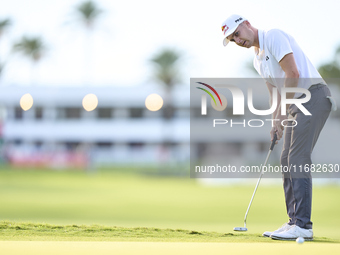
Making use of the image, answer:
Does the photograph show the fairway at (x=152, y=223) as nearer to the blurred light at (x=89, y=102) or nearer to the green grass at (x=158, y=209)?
the green grass at (x=158, y=209)

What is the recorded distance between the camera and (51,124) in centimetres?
5803

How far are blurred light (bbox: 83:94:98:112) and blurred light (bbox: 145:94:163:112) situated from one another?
5132mm

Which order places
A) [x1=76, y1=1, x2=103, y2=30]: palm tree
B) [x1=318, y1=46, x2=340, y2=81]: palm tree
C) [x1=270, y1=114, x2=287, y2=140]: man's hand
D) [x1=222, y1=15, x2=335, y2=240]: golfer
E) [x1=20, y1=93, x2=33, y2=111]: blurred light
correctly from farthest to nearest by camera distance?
[x1=76, y1=1, x2=103, y2=30]: palm tree < [x1=20, y1=93, x2=33, y2=111]: blurred light < [x1=318, y1=46, x2=340, y2=81]: palm tree < [x1=270, y1=114, x2=287, y2=140]: man's hand < [x1=222, y1=15, x2=335, y2=240]: golfer

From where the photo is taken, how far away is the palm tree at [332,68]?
138 ft

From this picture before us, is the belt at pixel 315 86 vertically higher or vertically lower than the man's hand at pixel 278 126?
higher

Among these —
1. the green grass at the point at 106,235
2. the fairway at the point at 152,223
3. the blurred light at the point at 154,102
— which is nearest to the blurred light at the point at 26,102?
the blurred light at the point at 154,102

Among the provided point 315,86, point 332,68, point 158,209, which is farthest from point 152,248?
point 332,68

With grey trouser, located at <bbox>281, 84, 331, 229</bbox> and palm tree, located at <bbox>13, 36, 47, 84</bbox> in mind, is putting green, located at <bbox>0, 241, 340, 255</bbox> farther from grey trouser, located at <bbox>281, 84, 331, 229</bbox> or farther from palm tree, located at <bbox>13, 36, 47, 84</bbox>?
palm tree, located at <bbox>13, 36, 47, 84</bbox>

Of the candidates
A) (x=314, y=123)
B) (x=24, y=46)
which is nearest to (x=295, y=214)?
(x=314, y=123)

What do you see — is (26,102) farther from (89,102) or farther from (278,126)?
(278,126)

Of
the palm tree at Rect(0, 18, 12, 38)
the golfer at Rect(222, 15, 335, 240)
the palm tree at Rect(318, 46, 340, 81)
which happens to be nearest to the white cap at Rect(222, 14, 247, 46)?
the golfer at Rect(222, 15, 335, 240)

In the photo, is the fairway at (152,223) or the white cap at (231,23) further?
the white cap at (231,23)

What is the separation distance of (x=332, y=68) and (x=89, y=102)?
2336 cm

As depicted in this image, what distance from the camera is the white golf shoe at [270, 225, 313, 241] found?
4.93 meters
